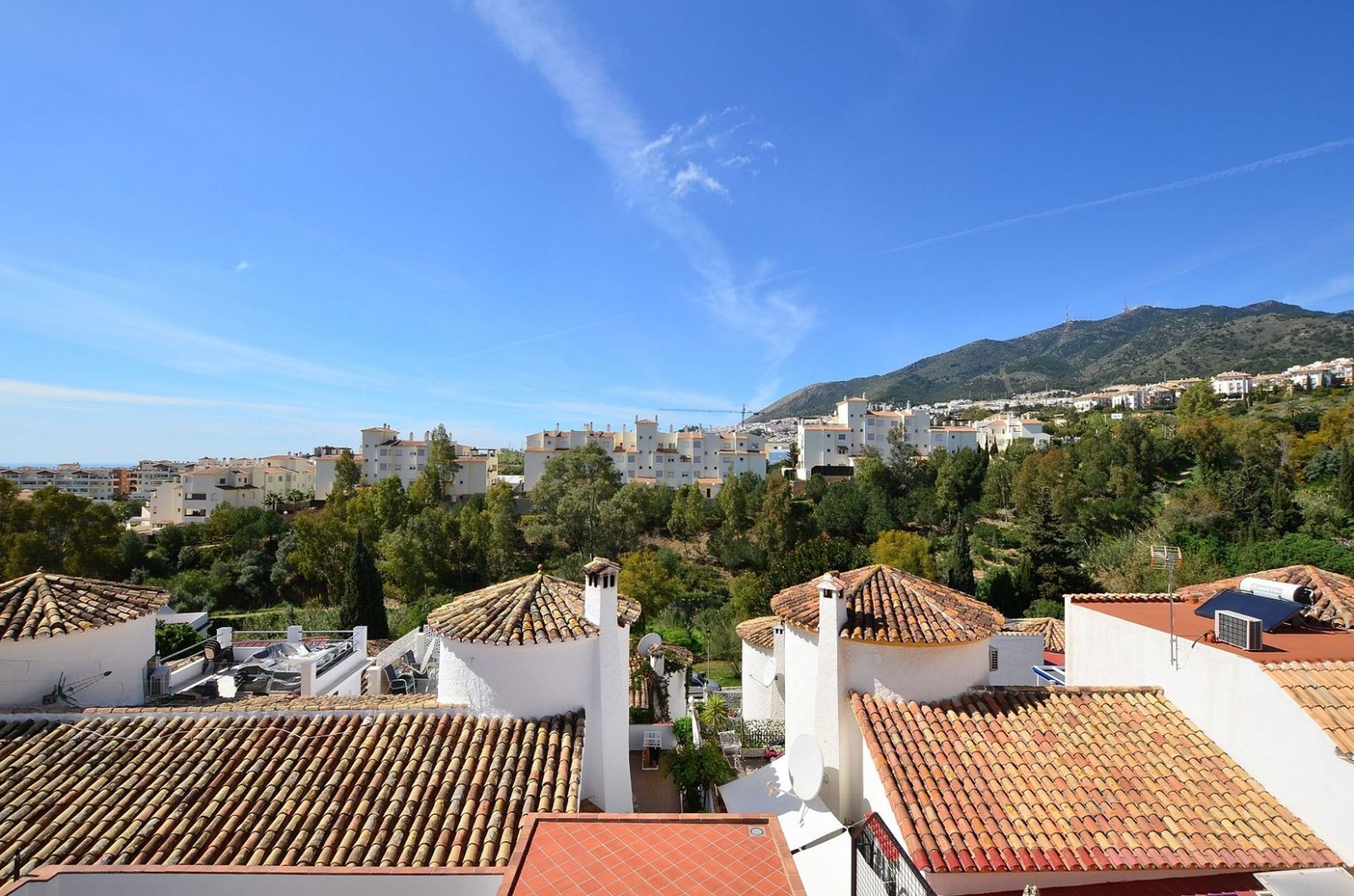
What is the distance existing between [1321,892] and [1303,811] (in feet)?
4.39

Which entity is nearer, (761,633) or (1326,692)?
(1326,692)

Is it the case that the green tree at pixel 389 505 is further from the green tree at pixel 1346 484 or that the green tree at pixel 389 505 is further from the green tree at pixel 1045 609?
the green tree at pixel 1346 484

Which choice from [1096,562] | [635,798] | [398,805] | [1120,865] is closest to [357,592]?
[635,798]

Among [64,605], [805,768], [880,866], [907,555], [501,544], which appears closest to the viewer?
[880,866]

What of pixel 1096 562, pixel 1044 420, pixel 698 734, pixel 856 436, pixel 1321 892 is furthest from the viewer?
pixel 1044 420

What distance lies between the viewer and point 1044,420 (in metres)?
83.2

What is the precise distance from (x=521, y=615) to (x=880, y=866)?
5.61 meters

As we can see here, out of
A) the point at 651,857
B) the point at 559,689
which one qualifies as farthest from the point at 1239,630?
the point at 559,689

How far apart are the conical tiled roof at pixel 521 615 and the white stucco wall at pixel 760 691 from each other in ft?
19.3

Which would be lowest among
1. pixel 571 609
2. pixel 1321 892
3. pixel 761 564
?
pixel 761 564

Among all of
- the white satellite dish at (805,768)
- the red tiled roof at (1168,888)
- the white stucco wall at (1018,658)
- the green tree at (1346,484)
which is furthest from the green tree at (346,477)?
the green tree at (1346,484)

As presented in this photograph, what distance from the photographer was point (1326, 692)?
6.92 meters

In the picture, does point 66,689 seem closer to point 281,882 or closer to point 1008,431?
point 281,882

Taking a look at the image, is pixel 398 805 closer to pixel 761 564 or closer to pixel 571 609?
pixel 571 609
